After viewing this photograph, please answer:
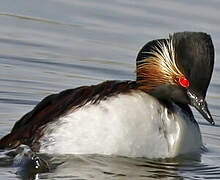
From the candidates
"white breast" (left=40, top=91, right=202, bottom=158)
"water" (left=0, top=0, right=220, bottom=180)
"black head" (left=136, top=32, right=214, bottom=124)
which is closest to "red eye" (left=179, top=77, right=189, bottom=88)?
"black head" (left=136, top=32, right=214, bottom=124)

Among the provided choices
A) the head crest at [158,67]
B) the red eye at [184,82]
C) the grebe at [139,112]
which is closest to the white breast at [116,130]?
the grebe at [139,112]

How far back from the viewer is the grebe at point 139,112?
9.27 meters

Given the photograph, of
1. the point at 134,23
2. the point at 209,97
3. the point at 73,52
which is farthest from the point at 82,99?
the point at 134,23

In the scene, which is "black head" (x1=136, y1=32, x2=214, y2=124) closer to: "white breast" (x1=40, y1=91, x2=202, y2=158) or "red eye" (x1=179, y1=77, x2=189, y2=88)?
"red eye" (x1=179, y1=77, x2=189, y2=88)

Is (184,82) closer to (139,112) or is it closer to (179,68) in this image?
(179,68)

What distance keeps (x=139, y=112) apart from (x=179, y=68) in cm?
57

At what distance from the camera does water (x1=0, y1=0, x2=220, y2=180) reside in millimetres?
9156

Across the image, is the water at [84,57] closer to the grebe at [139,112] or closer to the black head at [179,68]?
the grebe at [139,112]

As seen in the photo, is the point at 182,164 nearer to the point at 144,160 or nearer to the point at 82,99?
the point at 144,160

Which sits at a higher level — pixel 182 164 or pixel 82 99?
pixel 82 99

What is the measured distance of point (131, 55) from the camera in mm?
13195

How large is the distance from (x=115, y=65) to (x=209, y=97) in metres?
1.43

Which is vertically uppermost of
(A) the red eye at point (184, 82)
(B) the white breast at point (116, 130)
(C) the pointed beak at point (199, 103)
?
(A) the red eye at point (184, 82)

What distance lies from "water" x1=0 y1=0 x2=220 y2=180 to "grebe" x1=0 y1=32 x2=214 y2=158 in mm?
131
